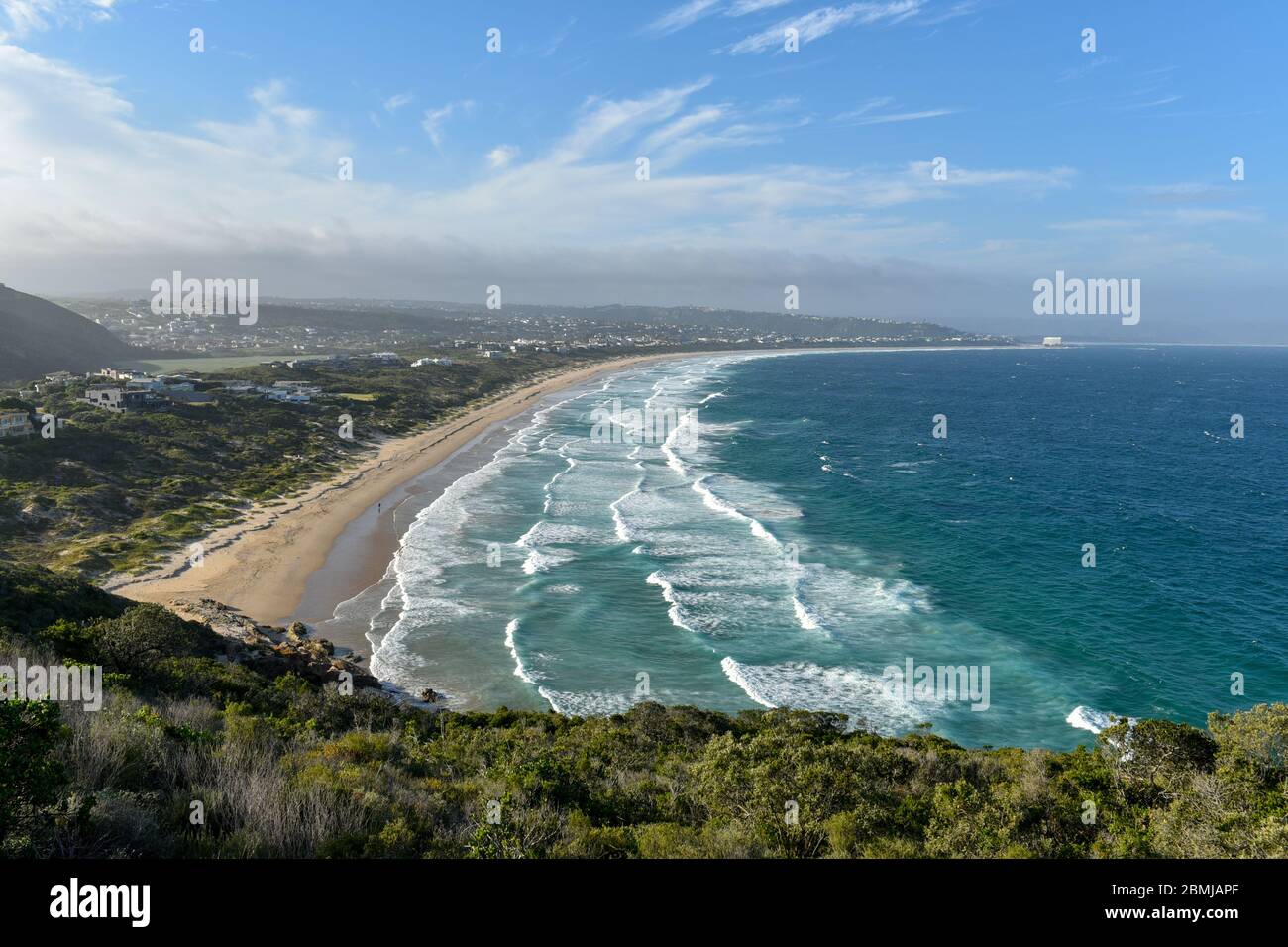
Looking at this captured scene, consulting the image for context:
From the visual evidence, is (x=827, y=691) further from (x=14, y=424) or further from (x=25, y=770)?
(x=14, y=424)

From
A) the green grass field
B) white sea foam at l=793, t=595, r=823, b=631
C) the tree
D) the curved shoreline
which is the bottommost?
white sea foam at l=793, t=595, r=823, b=631

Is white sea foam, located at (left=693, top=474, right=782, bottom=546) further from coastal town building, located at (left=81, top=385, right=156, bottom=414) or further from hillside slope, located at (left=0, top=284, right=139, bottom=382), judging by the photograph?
hillside slope, located at (left=0, top=284, right=139, bottom=382)

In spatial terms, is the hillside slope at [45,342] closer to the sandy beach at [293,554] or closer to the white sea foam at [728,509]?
the sandy beach at [293,554]

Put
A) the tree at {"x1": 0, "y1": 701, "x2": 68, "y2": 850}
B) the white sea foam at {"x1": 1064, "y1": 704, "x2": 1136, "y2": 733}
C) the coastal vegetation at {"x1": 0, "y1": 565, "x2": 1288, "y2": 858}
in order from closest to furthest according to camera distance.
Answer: the tree at {"x1": 0, "y1": 701, "x2": 68, "y2": 850}, the coastal vegetation at {"x1": 0, "y1": 565, "x2": 1288, "y2": 858}, the white sea foam at {"x1": 1064, "y1": 704, "x2": 1136, "y2": 733}

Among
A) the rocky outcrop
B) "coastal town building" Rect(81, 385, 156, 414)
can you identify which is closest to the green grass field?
"coastal town building" Rect(81, 385, 156, 414)

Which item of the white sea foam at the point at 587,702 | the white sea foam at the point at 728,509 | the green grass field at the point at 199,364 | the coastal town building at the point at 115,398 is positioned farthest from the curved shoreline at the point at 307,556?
the green grass field at the point at 199,364

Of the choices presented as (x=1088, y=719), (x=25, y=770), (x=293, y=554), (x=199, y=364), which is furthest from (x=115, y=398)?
(x=1088, y=719)
